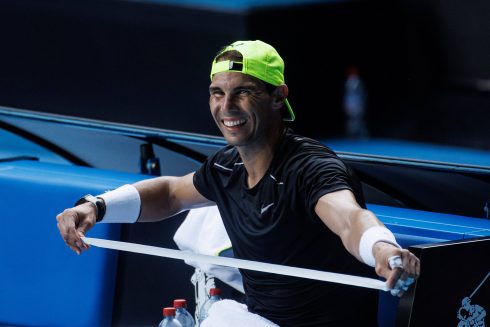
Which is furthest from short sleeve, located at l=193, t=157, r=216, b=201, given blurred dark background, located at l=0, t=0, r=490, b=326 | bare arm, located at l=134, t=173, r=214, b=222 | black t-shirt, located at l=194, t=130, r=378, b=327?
blurred dark background, located at l=0, t=0, r=490, b=326

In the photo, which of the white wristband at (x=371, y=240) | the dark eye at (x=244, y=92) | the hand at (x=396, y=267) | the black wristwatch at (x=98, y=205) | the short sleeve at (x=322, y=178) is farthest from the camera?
the black wristwatch at (x=98, y=205)

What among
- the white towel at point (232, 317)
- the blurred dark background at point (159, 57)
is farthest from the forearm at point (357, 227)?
the blurred dark background at point (159, 57)

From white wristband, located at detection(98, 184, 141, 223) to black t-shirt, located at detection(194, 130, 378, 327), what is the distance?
12.2 inches

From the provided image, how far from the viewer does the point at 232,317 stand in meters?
2.40

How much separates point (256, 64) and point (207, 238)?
58 cm

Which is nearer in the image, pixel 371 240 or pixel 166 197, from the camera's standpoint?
pixel 371 240

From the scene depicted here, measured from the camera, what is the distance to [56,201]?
2918 millimetres

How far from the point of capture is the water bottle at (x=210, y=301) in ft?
8.80

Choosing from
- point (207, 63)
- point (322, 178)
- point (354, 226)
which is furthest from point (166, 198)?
point (207, 63)

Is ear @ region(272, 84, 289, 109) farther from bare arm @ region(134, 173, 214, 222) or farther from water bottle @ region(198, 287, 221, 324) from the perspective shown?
water bottle @ region(198, 287, 221, 324)

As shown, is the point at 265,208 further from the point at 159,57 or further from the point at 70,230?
the point at 159,57

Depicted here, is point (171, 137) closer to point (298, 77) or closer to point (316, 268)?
point (316, 268)

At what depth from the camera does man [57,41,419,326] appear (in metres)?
2.24

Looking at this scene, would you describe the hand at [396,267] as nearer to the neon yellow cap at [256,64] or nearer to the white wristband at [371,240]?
the white wristband at [371,240]
